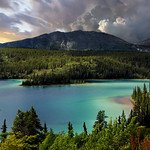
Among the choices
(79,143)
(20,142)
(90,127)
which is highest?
(20,142)

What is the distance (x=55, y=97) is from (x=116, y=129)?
6062 inches

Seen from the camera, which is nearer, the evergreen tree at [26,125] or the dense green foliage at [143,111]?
the evergreen tree at [26,125]

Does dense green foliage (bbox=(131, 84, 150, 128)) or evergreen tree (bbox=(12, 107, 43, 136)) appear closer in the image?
evergreen tree (bbox=(12, 107, 43, 136))

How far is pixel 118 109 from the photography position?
434 feet

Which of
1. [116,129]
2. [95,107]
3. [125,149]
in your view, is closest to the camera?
[125,149]

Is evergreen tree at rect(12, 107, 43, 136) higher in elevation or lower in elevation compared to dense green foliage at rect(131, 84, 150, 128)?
higher

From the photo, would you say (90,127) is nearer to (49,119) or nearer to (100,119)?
(100,119)

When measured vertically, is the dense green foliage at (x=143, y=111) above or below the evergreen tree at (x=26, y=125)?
below

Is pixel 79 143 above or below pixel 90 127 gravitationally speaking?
above

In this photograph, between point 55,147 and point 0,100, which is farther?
point 0,100

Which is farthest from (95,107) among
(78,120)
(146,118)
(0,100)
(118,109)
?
(0,100)

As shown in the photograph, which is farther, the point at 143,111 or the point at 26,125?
the point at 143,111

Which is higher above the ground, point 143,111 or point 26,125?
point 26,125

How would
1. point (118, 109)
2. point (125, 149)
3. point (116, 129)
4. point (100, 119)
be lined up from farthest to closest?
Answer: 1. point (118, 109)
2. point (100, 119)
3. point (116, 129)
4. point (125, 149)
